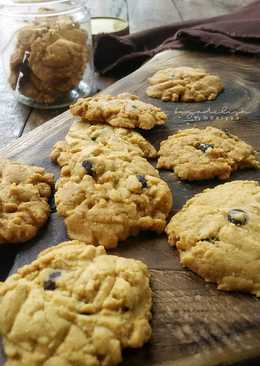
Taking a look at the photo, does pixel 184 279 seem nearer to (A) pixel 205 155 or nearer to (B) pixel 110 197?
(B) pixel 110 197

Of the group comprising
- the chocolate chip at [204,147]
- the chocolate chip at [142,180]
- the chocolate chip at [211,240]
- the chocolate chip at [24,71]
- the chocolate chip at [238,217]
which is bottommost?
the chocolate chip at [24,71]

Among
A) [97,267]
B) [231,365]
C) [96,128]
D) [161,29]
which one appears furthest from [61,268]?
[161,29]

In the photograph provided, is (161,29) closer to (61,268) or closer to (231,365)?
(61,268)

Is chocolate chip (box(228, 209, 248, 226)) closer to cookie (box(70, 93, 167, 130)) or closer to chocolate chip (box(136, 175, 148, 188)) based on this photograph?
chocolate chip (box(136, 175, 148, 188))

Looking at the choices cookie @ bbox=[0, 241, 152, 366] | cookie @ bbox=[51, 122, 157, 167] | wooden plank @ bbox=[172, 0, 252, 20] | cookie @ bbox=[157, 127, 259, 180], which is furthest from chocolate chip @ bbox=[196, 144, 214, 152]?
wooden plank @ bbox=[172, 0, 252, 20]

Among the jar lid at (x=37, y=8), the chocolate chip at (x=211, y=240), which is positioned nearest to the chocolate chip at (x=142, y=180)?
the chocolate chip at (x=211, y=240)

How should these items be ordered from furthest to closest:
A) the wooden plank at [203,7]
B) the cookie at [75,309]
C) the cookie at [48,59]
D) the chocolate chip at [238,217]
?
the wooden plank at [203,7] → the cookie at [48,59] → the chocolate chip at [238,217] → the cookie at [75,309]

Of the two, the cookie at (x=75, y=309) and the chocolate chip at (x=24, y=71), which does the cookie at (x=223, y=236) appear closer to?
the cookie at (x=75, y=309)
